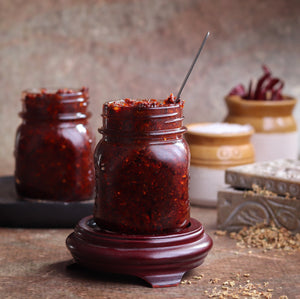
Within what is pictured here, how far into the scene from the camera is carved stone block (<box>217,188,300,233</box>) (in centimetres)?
143

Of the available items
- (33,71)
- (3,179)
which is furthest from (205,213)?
(33,71)

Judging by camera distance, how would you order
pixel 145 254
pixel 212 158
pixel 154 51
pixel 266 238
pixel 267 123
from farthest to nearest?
pixel 154 51, pixel 267 123, pixel 212 158, pixel 266 238, pixel 145 254

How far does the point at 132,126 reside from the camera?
1129 millimetres

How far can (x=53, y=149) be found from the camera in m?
1.46

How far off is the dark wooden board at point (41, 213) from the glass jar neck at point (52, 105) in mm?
191

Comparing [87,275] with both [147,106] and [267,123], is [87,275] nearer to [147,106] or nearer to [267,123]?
[147,106]

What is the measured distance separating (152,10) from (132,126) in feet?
5.09

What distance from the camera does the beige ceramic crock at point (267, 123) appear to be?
1.91m

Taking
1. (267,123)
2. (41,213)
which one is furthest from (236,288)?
(267,123)

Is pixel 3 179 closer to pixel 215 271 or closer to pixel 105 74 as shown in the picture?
pixel 215 271

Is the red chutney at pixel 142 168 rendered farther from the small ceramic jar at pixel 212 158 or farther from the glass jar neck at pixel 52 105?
the small ceramic jar at pixel 212 158

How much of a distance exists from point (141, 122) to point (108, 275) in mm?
281

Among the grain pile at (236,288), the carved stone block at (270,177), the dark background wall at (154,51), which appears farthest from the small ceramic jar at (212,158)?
the dark background wall at (154,51)

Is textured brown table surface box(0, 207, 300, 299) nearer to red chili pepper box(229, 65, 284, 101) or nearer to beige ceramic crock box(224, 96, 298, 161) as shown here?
beige ceramic crock box(224, 96, 298, 161)
